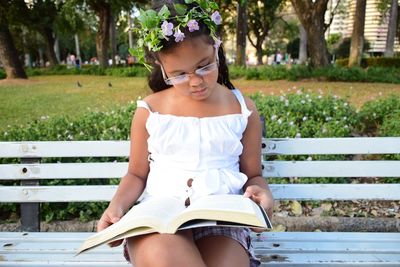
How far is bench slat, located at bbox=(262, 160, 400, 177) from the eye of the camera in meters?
2.15

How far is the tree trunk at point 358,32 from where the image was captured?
12466 mm

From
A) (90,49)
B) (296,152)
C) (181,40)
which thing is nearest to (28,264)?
(181,40)

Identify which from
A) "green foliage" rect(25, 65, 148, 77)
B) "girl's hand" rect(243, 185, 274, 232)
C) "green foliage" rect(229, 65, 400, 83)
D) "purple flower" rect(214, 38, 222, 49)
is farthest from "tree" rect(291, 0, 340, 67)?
"girl's hand" rect(243, 185, 274, 232)

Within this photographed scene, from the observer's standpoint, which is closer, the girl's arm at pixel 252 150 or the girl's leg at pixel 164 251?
the girl's leg at pixel 164 251

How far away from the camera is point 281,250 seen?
1970mm

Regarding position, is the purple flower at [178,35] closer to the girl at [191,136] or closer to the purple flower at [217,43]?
the girl at [191,136]

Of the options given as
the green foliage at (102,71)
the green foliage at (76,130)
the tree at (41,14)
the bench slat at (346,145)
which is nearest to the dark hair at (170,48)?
the bench slat at (346,145)

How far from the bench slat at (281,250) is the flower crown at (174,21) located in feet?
3.30

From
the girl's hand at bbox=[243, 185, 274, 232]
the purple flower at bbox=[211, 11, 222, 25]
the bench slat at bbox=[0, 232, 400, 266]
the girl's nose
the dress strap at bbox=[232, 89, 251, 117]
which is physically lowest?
the bench slat at bbox=[0, 232, 400, 266]

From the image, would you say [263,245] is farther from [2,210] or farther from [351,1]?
[351,1]

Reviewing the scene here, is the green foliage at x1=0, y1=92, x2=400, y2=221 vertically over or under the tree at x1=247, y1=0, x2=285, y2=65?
under

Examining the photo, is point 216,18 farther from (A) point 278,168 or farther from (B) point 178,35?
(A) point 278,168

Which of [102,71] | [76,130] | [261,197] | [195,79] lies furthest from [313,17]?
[102,71]

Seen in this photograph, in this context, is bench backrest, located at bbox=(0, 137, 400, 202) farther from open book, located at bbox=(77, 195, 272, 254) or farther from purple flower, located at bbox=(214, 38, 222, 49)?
open book, located at bbox=(77, 195, 272, 254)
